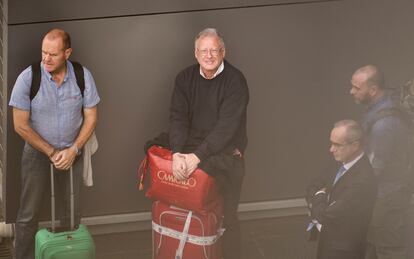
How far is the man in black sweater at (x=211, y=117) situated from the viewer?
4.18m

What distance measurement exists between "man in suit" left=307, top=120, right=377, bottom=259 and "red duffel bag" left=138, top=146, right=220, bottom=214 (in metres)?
0.58

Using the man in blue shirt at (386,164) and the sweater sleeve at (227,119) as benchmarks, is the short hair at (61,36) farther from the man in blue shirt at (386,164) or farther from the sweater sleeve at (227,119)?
the man in blue shirt at (386,164)

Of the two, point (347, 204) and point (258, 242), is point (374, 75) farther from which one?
point (258, 242)

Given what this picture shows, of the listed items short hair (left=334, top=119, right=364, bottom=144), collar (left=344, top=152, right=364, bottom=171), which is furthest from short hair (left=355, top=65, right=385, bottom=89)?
collar (left=344, top=152, right=364, bottom=171)

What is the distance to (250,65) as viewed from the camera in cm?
485

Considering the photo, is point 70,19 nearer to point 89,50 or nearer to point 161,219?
point 89,50

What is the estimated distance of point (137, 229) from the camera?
5.12 m

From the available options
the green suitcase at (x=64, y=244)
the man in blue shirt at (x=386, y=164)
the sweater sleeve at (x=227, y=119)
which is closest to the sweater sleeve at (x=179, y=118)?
the sweater sleeve at (x=227, y=119)

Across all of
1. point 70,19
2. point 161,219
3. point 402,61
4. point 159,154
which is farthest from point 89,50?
point 402,61

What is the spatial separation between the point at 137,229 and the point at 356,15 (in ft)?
6.66

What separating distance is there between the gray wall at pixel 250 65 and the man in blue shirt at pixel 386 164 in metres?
0.47

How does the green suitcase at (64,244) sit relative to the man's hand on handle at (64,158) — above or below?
below

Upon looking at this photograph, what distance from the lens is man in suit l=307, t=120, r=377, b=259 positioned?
3.97 meters

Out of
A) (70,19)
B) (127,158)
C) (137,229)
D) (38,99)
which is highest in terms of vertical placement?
(70,19)
